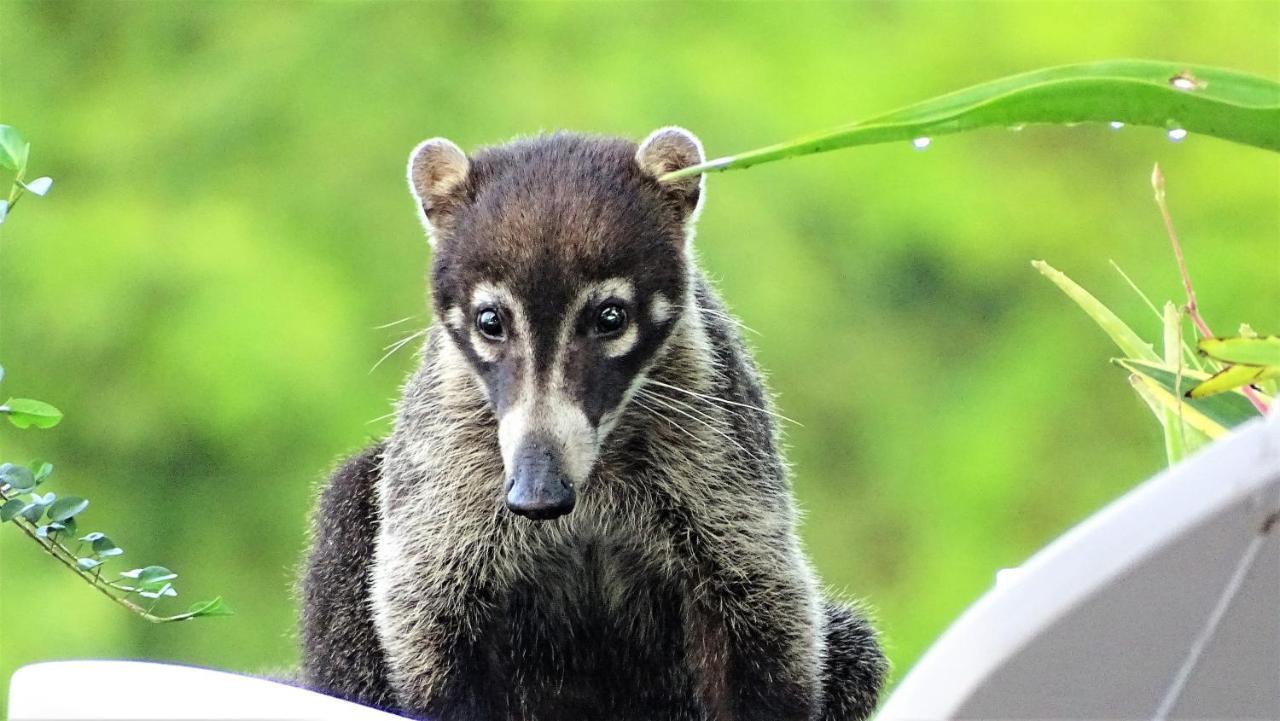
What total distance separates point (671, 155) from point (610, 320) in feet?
0.68

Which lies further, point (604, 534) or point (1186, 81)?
point (604, 534)

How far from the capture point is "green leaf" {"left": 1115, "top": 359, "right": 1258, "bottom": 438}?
3.49 ft

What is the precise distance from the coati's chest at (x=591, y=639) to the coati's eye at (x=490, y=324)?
0.31m

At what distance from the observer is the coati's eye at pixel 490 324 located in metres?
1.30

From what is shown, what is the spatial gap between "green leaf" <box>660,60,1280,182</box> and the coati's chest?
0.81 metres

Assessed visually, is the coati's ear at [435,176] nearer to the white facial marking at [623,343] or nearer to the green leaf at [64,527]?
the white facial marking at [623,343]

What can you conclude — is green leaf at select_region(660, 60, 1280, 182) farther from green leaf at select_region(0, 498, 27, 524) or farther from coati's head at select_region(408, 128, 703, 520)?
green leaf at select_region(0, 498, 27, 524)

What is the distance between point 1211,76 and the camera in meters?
0.80

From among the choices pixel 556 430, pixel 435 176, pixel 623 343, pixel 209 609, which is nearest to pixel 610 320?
pixel 623 343

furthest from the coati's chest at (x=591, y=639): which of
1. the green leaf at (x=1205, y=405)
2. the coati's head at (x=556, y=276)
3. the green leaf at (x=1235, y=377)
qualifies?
the green leaf at (x=1235, y=377)

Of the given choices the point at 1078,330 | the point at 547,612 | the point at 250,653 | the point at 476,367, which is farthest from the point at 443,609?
the point at 1078,330

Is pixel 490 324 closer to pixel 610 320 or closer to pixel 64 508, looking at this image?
pixel 610 320

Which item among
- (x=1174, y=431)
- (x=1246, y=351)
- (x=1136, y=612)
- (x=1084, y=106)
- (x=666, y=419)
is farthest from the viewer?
(x=666, y=419)

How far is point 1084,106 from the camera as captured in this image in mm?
772
